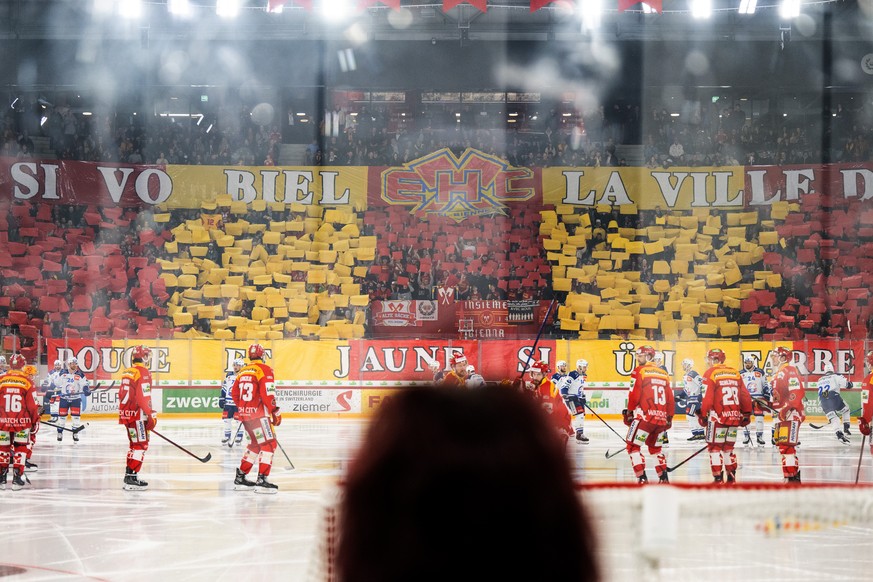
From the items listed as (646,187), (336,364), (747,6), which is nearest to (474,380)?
(336,364)

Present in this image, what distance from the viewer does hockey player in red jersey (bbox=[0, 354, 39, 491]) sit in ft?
31.3

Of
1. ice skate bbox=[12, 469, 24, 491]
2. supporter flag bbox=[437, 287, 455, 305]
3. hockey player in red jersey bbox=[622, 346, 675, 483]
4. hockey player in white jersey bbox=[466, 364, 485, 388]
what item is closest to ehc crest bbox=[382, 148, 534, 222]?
supporter flag bbox=[437, 287, 455, 305]

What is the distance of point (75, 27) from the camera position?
1998 cm

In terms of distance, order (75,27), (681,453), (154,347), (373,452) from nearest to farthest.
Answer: (373,452) → (681,453) → (154,347) → (75,27)

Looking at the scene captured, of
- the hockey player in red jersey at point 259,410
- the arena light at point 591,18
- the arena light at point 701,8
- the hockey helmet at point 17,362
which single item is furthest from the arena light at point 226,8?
the hockey player in red jersey at point 259,410

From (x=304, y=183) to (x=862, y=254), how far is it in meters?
11.9

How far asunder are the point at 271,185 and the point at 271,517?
1445cm

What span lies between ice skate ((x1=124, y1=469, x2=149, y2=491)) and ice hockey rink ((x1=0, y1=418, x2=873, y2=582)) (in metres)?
0.15

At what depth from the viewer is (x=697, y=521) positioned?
2.59 metres

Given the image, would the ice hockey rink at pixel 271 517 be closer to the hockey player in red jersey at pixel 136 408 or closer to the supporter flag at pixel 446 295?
the hockey player in red jersey at pixel 136 408

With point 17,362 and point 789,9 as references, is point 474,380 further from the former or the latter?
point 789,9

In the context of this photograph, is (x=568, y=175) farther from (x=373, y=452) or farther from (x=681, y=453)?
(x=373, y=452)

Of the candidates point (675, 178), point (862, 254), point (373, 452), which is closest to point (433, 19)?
point (675, 178)

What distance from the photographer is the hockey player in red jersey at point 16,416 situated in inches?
375
